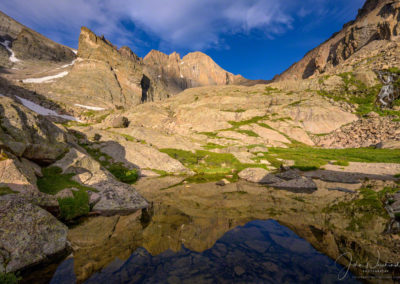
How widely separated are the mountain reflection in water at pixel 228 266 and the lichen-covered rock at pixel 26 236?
1.25 metres

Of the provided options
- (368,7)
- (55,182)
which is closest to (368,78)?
(368,7)

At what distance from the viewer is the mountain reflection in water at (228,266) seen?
7.18m

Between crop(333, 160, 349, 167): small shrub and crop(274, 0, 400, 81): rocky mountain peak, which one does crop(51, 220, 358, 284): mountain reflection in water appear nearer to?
crop(333, 160, 349, 167): small shrub

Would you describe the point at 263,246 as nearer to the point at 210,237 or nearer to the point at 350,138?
the point at 210,237

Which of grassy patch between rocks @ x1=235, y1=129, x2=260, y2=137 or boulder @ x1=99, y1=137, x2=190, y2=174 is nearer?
boulder @ x1=99, y1=137, x2=190, y2=174

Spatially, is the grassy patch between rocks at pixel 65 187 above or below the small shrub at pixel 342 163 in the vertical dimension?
above

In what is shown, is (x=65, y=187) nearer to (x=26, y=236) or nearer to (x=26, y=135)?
(x=26, y=135)

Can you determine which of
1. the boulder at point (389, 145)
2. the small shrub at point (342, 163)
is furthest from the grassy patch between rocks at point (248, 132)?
the small shrub at point (342, 163)

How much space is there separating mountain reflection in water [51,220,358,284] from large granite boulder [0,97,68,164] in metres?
11.2

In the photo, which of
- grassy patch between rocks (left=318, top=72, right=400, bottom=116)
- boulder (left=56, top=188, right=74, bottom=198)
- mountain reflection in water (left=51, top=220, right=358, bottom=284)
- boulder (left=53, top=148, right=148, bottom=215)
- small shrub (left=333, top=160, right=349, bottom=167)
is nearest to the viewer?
mountain reflection in water (left=51, top=220, right=358, bottom=284)

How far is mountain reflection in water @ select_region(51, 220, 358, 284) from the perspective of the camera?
7.18 m

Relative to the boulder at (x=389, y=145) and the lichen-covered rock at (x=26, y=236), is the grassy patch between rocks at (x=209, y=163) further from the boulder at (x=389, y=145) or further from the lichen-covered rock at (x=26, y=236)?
the boulder at (x=389, y=145)

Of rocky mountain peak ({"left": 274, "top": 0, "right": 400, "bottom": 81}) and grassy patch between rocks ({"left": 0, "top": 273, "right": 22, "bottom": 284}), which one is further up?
rocky mountain peak ({"left": 274, "top": 0, "right": 400, "bottom": 81})

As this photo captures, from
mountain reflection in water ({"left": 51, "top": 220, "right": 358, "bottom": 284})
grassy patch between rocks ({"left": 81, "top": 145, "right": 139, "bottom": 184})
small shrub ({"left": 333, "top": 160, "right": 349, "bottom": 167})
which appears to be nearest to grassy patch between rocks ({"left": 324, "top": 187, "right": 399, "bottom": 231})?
mountain reflection in water ({"left": 51, "top": 220, "right": 358, "bottom": 284})
